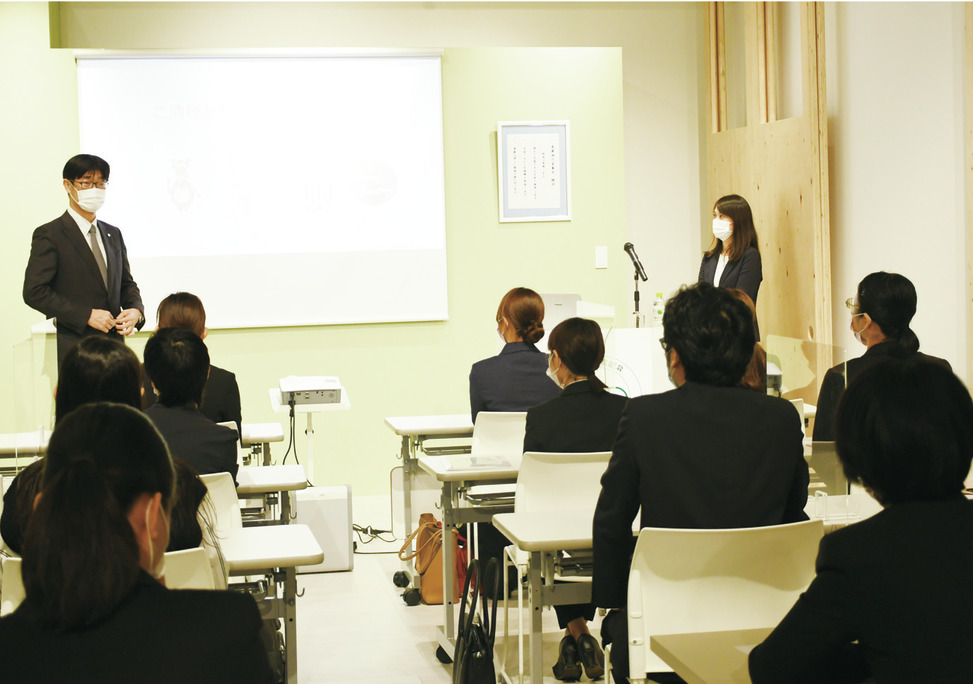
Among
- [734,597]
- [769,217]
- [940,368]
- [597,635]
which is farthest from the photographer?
[769,217]

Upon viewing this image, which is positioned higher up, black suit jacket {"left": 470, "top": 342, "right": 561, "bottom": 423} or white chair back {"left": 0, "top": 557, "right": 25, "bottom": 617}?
black suit jacket {"left": 470, "top": 342, "right": 561, "bottom": 423}

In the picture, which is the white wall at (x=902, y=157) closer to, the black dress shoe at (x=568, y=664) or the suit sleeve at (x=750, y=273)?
the suit sleeve at (x=750, y=273)

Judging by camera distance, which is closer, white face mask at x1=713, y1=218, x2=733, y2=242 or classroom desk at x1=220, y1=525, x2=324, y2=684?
classroom desk at x1=220, y1=525, x2=324, y2=684

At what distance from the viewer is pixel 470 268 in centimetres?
660

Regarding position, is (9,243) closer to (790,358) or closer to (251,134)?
(251,134)

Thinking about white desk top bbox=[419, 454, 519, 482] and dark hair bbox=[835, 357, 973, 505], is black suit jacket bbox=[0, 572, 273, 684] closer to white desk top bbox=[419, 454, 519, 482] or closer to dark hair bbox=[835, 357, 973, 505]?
dark hair bbox=[835, 357, 973, 505]

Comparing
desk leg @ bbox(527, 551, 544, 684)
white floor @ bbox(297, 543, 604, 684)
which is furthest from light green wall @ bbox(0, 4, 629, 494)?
desk leg @ bbox(527, 551, 544, 684)

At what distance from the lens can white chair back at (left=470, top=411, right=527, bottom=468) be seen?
3801mm

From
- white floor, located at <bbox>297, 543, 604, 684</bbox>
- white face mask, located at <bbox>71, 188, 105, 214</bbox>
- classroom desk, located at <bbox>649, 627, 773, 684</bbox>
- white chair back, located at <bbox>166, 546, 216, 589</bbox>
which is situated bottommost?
white floor, located at <bbox>297, 543, 604, 684</bbox>

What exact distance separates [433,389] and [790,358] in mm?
3996

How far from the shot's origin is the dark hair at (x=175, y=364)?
9.41ft

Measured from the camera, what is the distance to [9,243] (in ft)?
19.7

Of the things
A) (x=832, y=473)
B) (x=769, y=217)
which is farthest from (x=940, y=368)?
(x=769, y=217)

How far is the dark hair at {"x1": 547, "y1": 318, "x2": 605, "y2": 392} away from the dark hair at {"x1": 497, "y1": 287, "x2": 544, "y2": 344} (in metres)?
0.85
